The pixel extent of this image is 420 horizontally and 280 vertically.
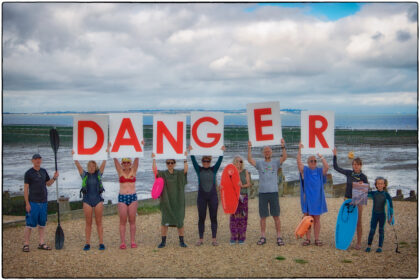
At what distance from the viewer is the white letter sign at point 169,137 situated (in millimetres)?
8508

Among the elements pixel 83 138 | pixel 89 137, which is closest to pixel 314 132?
pixel 89 137

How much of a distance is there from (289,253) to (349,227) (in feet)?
4.42

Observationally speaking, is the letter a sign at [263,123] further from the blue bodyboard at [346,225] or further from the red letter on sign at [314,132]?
the blue bodyboard at [346,225]

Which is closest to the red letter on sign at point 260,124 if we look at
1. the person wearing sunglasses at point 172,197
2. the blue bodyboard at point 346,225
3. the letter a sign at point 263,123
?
the letter a sign at point 263,123

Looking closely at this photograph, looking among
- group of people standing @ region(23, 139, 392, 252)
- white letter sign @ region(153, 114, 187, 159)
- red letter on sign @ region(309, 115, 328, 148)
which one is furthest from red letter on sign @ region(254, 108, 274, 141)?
white letter sign @ region(153, 114, 187, 159)

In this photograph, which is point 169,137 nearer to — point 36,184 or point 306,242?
point 36,184

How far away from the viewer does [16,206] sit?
42.1 feet

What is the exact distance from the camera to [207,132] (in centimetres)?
862

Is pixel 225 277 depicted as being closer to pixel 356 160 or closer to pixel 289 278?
pixel 289 278

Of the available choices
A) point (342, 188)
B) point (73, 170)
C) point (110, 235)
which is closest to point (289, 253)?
point (110, 235)

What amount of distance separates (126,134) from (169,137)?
33.9 inches

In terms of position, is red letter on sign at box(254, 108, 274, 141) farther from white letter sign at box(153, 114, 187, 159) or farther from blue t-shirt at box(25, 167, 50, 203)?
blue t-shirt at box(25, 167, 50, 203)

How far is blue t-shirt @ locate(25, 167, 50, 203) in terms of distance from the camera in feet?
26.7

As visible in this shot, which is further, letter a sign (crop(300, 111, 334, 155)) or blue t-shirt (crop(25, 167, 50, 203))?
letter a sign (crop(300, 111, 334, 155))
